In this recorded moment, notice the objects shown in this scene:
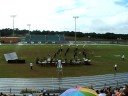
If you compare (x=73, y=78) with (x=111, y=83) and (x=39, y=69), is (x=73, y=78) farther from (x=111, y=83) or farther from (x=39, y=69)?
(x=39, y=69)

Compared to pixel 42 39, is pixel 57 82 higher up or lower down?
lower down

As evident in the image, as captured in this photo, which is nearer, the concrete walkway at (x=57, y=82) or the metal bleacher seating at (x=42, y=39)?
the concrete walkway at (x=57, y=82)

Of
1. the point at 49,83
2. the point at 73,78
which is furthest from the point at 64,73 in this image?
the point at 49,83

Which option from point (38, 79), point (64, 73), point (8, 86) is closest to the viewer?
point (8, 86)

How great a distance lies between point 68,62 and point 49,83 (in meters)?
17.0

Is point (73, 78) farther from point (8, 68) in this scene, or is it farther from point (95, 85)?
point (8, 68)

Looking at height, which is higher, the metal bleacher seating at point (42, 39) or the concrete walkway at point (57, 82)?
the metal bleacher seating at point (42, 39)

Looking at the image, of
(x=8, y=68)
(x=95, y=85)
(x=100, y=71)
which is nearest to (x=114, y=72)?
(x=100, y=71)

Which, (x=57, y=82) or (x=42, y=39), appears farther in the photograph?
(x=42, y=39)

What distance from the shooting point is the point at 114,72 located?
5434cm

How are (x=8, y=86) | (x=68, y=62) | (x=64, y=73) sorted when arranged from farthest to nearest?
1. (x=68, y=62)
2. (x=64, y=73)
3. (x=8, y=86)

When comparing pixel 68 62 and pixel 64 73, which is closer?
pixel 64 73

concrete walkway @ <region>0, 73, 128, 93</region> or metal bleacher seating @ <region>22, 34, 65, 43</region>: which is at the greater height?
metal bleacher seating @ <region>22, 34, 65, 43</region>

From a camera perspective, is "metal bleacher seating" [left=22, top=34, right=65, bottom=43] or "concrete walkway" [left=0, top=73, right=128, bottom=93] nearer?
"concrete walkway" [left=0, top=73, right=128, bottom=93]
